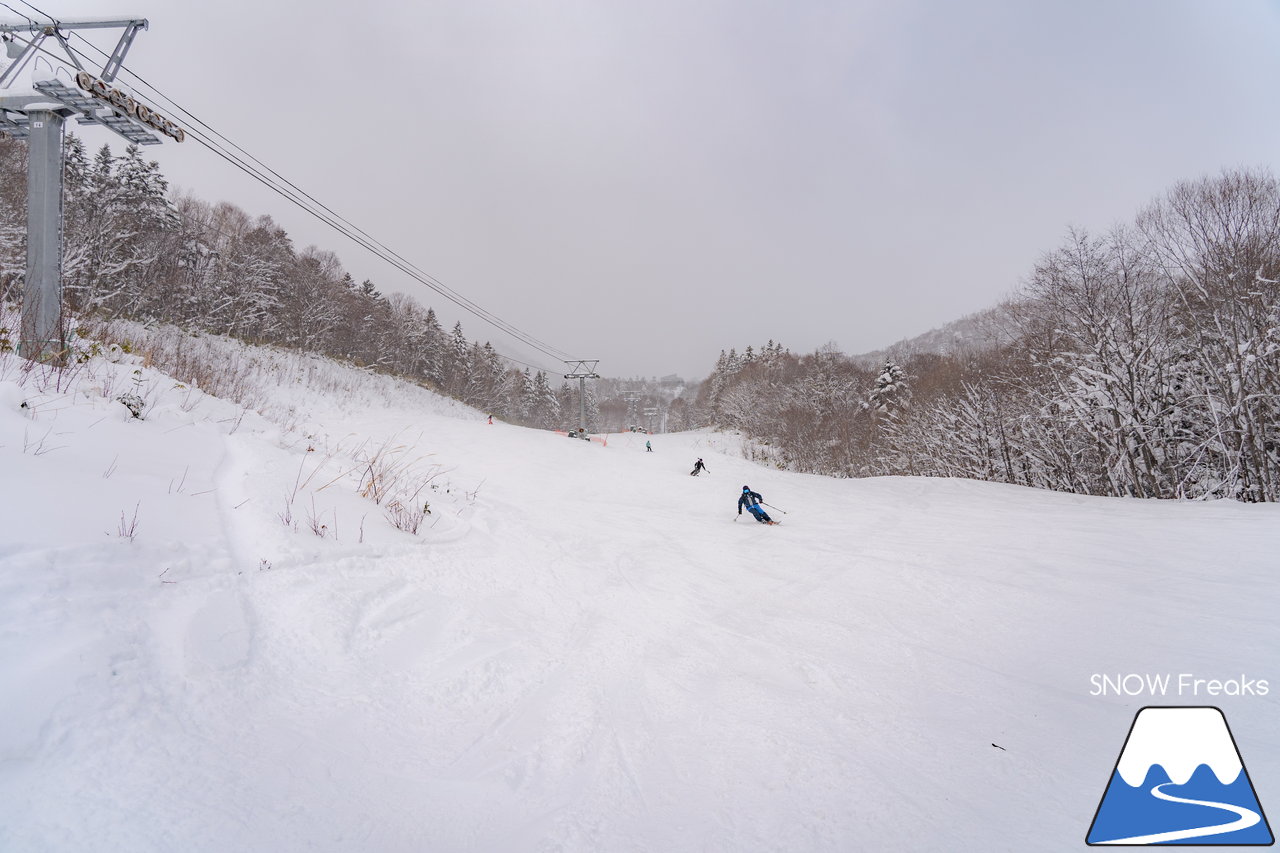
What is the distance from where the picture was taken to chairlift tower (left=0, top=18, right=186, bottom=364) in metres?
6.08

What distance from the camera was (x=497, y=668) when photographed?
284cm

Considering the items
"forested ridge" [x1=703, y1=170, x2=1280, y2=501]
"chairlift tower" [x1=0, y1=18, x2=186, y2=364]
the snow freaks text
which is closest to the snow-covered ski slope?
the snow freaks text

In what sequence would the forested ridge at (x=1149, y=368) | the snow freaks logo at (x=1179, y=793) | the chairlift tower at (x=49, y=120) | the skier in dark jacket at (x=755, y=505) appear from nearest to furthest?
the snow freaks logo at (x=1179, y=793)
the chairlift tower at (x=49, y=120)
the skier in dark jacket at (x=755, y=505)
the forested ridge at (x=1149, y=368)

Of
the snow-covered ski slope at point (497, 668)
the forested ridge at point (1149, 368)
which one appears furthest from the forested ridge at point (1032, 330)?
the snow-covered ski slope at point (497, 668)

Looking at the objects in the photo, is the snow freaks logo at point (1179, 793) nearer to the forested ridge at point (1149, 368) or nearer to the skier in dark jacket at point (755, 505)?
the skier in dark jacket at point (755, 505)

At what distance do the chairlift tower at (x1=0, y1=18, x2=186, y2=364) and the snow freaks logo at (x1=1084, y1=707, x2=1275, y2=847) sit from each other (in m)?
10.7

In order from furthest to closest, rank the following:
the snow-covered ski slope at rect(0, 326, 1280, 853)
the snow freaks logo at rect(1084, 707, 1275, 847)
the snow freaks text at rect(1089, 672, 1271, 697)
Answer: the snow freaks text at rect(1089, 672, 1271, 697) → the snow freaks logo at rect(1084, 707, 1275, 847) → the snow-covered ski slope at rect(0, 326, 1280, 853)

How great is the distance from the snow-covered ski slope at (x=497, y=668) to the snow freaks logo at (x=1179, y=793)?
12cm

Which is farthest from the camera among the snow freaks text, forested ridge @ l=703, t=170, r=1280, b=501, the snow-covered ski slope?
forested ridge @ l=703, t=170, r=1280, b=501

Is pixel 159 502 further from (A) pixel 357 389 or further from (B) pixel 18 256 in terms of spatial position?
(A) pixel 357 389

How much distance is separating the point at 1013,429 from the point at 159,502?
23.6 metres

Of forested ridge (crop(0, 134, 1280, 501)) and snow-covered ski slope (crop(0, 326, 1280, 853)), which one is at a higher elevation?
forested ridge (crop(0, 134, 1280, 501))

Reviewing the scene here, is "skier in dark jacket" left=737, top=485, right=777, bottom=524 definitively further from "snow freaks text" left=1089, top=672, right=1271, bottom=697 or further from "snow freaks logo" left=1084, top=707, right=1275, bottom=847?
"snow freaks logo" left=1084, top=707, right=1275, bottom=847

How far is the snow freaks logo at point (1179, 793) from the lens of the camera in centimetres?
181
